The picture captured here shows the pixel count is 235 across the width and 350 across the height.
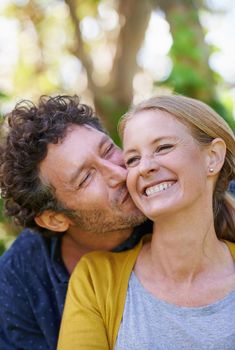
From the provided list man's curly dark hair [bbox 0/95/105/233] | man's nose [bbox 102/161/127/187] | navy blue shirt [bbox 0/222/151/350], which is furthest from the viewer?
navy blue shirt [bbox 0/222/151/350]

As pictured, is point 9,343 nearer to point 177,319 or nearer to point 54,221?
point 54,221

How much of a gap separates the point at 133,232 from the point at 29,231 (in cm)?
60

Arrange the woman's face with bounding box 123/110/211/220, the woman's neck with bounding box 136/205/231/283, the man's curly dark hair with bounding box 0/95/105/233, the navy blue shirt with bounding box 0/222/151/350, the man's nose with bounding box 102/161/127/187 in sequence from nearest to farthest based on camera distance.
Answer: the woman's face with bounding box 123/110/211/220 → the woman's neck with bounding box 136/205/231/283 → the man's nose with bounding box 102/161/127/187 → the man's curly dark hair with bounding box 0/95/105/233 → the navy blue shirt with bounding box 0/222/151/350

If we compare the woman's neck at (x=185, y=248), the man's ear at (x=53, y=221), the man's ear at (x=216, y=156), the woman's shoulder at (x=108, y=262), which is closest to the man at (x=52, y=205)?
the man's ear at (x=53, y=221)

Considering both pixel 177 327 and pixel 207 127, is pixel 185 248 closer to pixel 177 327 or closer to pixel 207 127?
pixel 177 327

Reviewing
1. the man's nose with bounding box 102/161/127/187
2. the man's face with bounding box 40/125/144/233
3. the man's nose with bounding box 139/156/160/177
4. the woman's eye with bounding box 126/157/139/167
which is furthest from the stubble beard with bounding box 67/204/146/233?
the man's nose with bounding box 139/156/160/177

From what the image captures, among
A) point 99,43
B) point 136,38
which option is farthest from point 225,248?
point 99,43

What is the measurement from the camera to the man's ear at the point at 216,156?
91.2 inches

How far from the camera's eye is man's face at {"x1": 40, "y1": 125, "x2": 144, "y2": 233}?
8.27 feet

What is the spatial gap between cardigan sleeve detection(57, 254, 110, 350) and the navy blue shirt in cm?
33

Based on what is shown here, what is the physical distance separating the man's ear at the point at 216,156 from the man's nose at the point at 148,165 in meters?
0.23

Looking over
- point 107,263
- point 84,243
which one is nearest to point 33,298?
point 84,243

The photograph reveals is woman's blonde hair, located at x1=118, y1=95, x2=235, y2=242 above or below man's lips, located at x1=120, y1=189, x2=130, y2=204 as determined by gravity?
above

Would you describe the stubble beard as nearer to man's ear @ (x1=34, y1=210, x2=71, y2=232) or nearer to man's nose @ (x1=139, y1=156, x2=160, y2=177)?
man's ear @ (x1=34, y1=210, x2=71, y2=232)
